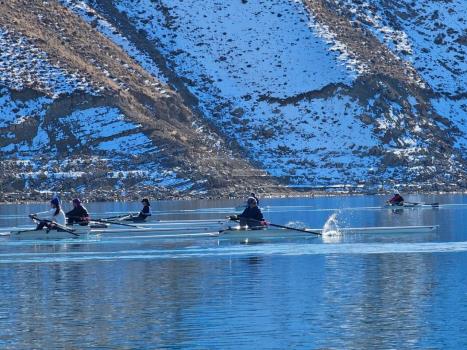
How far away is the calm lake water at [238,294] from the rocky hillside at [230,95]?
235 ft

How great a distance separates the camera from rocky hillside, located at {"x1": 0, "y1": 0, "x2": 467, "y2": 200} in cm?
12638

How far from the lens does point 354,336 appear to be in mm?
26781

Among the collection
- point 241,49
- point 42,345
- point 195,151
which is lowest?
point 42,345

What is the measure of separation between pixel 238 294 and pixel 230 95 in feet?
381

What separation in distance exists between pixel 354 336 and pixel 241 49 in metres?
130

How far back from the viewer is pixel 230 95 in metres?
149

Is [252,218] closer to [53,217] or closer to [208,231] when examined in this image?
[208,231]

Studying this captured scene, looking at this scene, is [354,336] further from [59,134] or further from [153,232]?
[59,134]

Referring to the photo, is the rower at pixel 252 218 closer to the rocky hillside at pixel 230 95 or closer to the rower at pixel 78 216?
the rower at pixel 78 216

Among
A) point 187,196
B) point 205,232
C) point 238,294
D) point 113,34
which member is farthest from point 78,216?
point 113,34

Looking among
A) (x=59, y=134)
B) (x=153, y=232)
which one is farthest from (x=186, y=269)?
(x=59, y=134)

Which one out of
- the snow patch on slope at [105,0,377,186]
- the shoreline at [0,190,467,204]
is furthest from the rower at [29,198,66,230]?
the snow patch on slope at [105,0,377,186]

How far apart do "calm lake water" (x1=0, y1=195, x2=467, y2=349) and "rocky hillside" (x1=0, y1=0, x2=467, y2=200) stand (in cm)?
7170

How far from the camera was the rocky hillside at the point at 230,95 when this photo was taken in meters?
126
